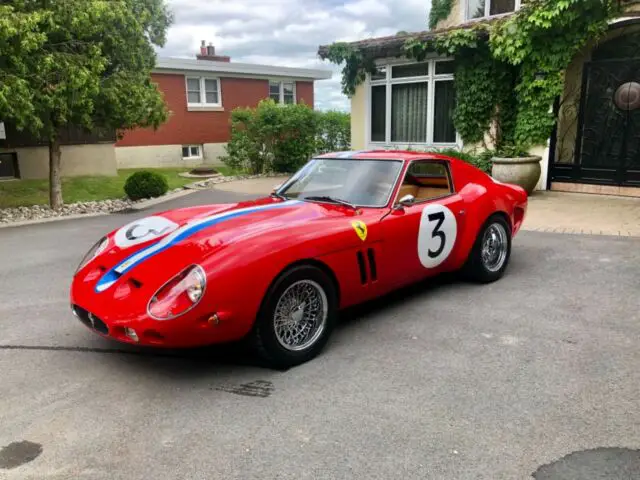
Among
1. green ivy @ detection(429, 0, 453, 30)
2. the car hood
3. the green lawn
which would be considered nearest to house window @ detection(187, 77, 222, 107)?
the green lawn

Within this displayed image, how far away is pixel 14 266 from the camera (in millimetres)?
6715

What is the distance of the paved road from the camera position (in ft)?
8.56

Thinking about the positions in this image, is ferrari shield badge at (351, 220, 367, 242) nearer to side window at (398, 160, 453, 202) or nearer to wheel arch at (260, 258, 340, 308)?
wheel arch at (260, 258, 340, 308)

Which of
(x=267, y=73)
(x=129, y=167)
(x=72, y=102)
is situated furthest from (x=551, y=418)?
(x=267, y=73)

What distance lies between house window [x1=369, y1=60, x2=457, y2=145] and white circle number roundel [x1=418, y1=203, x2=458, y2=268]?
8650 millimetres

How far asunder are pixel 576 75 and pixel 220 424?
38.0 feet

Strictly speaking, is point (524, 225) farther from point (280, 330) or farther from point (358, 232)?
point (280, 330)

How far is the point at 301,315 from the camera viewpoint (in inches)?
147

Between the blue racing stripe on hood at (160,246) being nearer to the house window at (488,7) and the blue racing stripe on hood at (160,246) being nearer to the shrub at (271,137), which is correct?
the house window at (488,7)

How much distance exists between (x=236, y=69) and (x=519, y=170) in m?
16.5

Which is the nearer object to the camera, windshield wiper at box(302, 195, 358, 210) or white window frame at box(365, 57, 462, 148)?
windshield wiper at box(302, 195, 358, 210)

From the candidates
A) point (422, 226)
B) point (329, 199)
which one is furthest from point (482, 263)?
point (329, 199)

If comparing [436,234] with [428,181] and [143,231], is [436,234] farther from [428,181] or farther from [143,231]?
[143,231]

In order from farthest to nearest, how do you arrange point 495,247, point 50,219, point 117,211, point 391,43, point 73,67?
point 391,43, point 117,211, point 50,219, point 73,67, point 495,247
